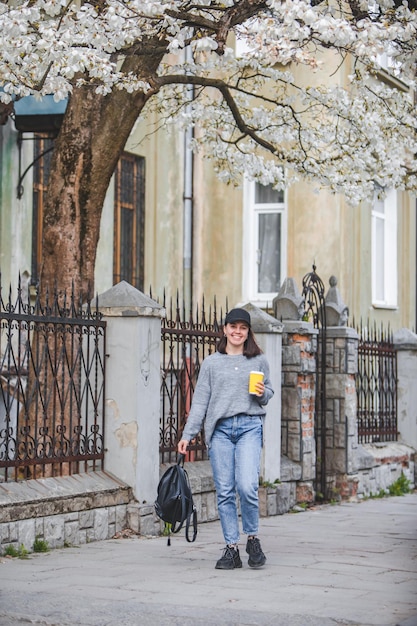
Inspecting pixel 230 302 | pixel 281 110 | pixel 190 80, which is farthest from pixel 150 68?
pixel 230 302

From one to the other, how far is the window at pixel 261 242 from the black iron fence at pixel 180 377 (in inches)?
340

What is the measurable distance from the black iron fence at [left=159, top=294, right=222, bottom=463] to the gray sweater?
2.24 metres

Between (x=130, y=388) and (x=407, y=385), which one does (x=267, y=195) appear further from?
(x=130, y=388)

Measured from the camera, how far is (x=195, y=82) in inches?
529

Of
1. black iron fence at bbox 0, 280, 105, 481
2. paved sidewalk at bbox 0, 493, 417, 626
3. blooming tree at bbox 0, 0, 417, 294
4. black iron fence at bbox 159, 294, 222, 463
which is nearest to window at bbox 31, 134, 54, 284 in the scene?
blooming tree at bbox 0, 0, 417, 294

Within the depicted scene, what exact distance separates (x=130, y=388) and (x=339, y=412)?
15.4 ft

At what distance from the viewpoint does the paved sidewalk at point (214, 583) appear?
23.2ft

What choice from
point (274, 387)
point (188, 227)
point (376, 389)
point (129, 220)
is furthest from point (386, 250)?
point (274, 387)

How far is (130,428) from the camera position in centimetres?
1103

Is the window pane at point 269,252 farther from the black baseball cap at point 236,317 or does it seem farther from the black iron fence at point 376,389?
the black baseball cap at point 236,317

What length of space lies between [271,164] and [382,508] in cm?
427

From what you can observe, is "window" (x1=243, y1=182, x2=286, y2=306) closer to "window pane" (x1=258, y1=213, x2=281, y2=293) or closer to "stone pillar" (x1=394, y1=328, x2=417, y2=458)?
"window pane" (x1=258, y1=213, x2=281, y2=293)

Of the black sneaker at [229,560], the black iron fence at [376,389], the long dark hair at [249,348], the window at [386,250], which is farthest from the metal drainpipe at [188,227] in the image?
the black sneaker at [229,560]

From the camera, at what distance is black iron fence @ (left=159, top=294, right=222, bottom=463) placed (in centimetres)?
1186
